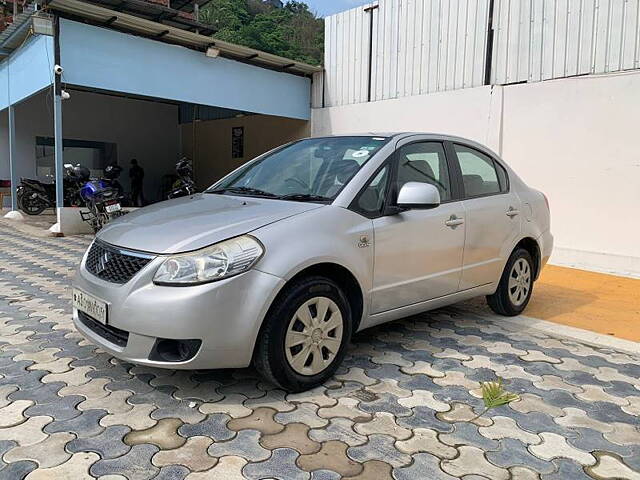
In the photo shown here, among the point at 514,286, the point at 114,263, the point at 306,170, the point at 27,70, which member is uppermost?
the point at 27,70

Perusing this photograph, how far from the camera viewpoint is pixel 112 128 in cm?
1681

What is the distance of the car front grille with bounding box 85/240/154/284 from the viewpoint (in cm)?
272

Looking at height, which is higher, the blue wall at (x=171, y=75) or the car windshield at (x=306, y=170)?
the blue wall at (x=171, y=75)

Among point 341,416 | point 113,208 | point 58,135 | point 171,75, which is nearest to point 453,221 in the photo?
point 341,416

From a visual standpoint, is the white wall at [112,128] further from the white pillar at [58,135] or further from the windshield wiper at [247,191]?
the windshield wiper at [247,191]

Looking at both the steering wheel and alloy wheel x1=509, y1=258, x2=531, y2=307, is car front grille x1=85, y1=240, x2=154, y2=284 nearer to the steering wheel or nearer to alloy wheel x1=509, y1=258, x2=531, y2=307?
the steering wheel

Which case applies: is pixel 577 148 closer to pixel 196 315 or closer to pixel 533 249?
pixel 533 249

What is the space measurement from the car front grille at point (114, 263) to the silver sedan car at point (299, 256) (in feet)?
0.04

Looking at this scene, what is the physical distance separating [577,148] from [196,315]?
6818mm

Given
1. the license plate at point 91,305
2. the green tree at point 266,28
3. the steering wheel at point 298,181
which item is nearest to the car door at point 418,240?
the steering wheel at point 298,181

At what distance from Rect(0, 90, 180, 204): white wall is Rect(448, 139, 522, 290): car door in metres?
13.4

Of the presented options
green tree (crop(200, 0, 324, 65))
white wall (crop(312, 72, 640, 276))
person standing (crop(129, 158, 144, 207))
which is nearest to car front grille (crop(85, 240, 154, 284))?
white wall (crop(312, 72, 640, 276))

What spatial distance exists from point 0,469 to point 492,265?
3.42m

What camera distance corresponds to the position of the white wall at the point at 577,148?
706cm
